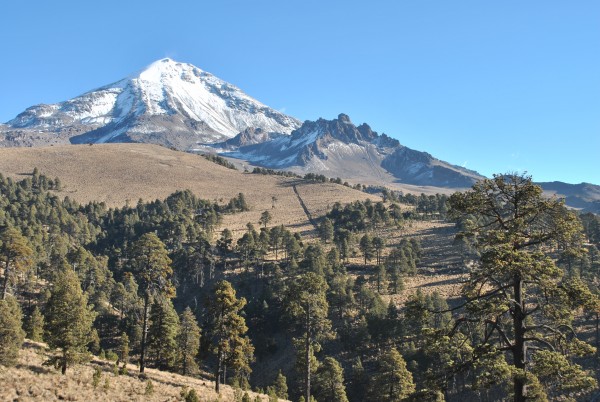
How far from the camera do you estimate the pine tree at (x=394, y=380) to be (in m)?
44.0

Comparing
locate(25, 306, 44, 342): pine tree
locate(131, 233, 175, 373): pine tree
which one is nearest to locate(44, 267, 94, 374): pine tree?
locate(131, 233, 175, 373): pine tree

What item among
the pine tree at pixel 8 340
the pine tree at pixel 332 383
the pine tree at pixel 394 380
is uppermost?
the pine tree at pixel 8 340

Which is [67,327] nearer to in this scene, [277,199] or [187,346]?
[187,346]

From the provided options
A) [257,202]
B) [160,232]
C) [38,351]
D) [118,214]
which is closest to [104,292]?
[160,232]

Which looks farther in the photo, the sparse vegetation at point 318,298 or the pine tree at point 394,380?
the pine tree at point 394,380

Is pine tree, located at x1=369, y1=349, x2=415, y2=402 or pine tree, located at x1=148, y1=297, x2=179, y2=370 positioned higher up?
pine tree, located at x1=148, y1=297, x2=179, y2=370

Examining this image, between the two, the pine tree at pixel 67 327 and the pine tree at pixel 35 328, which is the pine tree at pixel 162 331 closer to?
the pine tree at pixel 35 328

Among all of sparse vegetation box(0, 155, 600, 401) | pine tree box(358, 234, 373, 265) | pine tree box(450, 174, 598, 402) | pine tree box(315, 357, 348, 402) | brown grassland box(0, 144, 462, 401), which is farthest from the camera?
pine tree box(358, 234, 373, 265)

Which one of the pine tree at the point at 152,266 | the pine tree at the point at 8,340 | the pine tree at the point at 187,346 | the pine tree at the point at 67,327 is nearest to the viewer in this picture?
the pine tree at the point at 8,340

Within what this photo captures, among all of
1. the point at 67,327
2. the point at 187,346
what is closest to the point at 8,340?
the point at 67,327

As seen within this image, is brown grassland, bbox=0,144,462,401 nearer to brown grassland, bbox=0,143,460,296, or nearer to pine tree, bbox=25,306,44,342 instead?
brown grassland, bbox=0,143,460,296

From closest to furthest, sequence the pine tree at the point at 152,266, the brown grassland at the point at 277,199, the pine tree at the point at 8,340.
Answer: the pine tree at the point at 8,340 → the pine tree at the point at 152,266 → the brown grassland at the point at 277,199

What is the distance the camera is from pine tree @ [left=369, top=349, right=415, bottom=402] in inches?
1731

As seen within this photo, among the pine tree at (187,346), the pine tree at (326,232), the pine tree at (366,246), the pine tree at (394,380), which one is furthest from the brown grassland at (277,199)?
the pine tree at (187,346)
